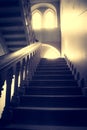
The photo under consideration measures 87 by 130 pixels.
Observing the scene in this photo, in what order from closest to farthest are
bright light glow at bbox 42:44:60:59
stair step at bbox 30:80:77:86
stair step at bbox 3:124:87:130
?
1. stair step at bbox 3:124:87:130
2. stair step at bbox 30:80:77:86
3. bright light glow at bbox 42:44:60:59

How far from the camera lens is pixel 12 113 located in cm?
280

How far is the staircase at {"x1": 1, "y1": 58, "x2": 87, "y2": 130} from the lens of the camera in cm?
265

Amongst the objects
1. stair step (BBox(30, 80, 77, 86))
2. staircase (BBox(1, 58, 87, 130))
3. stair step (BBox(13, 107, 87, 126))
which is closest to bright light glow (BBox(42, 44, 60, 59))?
staircase (BBox(1, 58, 87, 130))

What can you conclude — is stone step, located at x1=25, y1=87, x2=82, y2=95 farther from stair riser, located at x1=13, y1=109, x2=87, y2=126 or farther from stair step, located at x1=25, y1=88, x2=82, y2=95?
stair riser, located at x1=13, y1=109, x2=87, y2=126

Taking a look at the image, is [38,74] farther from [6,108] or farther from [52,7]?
[52,7]

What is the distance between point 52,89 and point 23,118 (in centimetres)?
106

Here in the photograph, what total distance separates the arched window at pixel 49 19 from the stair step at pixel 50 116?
11102 mm

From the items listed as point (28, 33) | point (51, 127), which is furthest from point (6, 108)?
point (28, 33)

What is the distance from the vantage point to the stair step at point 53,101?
3182 mm

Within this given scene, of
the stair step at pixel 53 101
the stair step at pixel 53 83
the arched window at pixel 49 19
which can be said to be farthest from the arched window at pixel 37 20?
the stair step at pixel 53 101

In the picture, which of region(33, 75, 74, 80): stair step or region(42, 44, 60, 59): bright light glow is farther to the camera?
region(42, 44, 60, 59): bright light glow

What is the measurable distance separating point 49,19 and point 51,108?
37.1ft

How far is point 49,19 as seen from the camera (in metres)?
13.6

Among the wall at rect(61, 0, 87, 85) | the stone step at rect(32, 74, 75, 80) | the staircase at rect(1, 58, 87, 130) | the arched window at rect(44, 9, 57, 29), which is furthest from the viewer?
the arched window at rect(44, 9, 57, 29)
